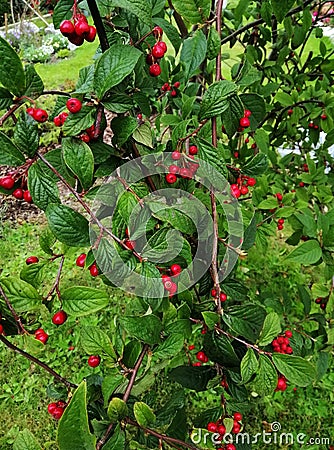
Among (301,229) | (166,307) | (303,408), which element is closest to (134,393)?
(166,307)

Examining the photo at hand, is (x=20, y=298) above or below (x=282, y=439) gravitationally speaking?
above

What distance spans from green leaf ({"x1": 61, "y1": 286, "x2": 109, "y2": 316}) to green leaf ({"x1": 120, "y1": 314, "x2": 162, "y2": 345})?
6 centimetres

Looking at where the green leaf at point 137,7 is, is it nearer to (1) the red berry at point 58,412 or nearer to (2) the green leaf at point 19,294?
(2) the green leaf at point 19,294

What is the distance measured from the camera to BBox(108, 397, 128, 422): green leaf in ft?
1.90

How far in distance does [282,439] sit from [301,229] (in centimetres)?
76

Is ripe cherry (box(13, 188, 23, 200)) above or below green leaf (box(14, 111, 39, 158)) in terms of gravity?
below

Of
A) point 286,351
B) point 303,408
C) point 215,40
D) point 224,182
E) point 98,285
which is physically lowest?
point 303,408

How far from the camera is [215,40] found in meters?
0.76

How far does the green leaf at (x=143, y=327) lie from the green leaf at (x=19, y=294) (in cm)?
14

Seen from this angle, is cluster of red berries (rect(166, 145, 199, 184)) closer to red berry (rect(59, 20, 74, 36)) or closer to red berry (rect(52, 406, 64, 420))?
red berry (rect(59, 20, 74, 36))

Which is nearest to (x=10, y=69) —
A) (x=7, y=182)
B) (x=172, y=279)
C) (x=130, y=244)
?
(x=7, y=182)

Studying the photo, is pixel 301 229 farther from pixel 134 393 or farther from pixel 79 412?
pixel 79 412

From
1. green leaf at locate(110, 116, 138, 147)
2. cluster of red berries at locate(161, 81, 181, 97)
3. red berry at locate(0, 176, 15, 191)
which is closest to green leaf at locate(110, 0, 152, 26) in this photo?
green leaf at locate(110, 116, 138, 147)

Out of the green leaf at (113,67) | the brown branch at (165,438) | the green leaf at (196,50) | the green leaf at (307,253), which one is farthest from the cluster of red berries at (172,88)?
the brown branch at (165,438)
